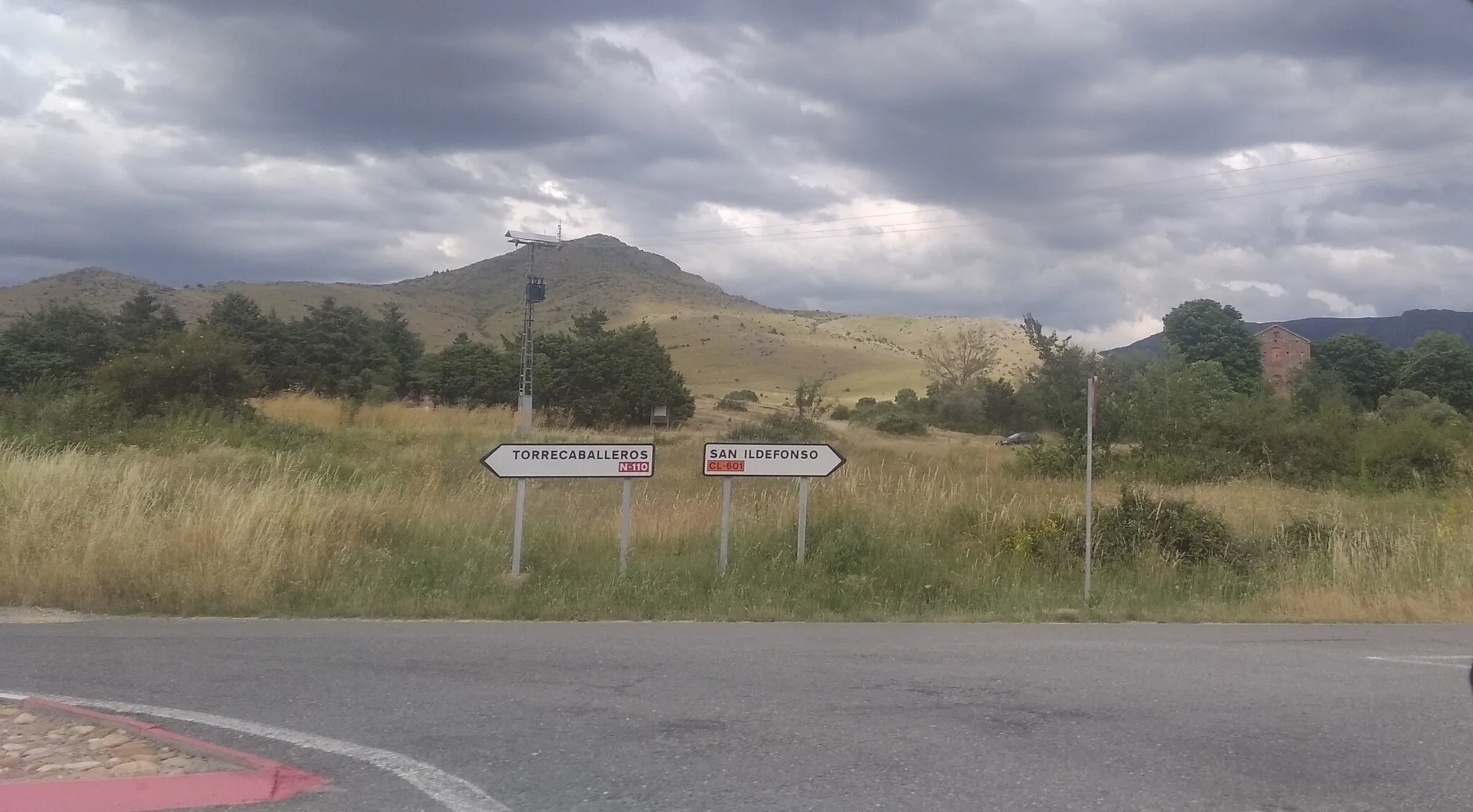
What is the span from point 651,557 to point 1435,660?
7.05 metres

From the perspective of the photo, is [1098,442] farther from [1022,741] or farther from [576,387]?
→ [576,387]

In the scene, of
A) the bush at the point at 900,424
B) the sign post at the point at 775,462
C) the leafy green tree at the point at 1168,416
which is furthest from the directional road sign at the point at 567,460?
the bush at the point at 900,424

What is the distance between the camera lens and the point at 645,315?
125812 millimetres

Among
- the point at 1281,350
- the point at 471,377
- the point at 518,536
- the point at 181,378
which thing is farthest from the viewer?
the point at 1281,350

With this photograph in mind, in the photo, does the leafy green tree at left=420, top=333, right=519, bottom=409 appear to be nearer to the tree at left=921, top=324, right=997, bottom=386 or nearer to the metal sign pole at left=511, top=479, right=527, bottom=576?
the tree at left=921, top=324, right=997, bottom=386

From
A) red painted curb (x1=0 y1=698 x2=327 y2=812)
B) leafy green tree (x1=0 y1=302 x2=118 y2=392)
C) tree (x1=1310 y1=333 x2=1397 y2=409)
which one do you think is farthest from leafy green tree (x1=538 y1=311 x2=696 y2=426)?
tree (x1=1310 y1=333 x2=1397 y2=409)

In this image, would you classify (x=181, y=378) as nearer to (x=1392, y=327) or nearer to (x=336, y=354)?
(x=336, y=354)

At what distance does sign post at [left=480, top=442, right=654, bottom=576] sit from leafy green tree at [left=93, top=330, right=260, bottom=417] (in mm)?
18097

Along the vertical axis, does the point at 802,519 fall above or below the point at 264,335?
below

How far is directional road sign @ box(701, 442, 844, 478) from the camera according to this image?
11.7m

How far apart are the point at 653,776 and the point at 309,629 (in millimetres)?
4727

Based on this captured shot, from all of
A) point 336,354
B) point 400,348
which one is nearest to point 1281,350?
point 400,348

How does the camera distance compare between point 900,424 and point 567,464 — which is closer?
point 567,464

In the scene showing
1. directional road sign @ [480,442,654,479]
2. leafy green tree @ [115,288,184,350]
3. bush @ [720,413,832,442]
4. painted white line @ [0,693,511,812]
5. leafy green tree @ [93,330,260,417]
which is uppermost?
leafy green tree @ [115,288,184,350]
